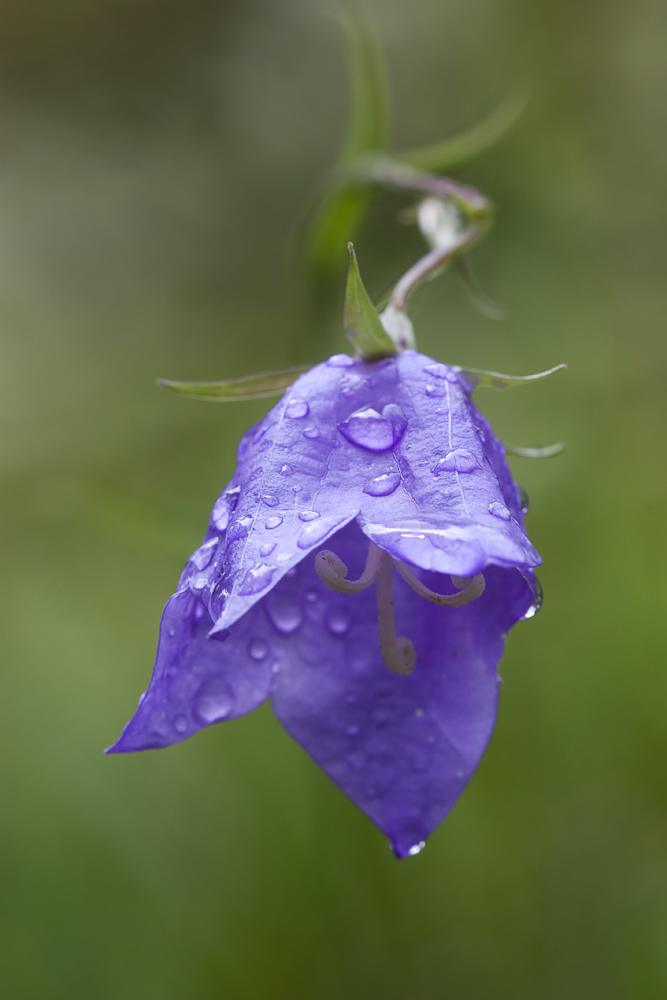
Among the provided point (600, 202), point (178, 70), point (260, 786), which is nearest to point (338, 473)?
point (260, 786)

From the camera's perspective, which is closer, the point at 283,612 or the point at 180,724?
the point at 180,724

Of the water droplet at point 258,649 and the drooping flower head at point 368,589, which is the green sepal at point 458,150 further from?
the water droplet at point 258,649

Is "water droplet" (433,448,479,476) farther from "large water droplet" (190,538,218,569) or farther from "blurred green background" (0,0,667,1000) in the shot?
"blurred green background" (0,0,667,1000)

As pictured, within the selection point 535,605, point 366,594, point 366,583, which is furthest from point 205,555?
point 535,605

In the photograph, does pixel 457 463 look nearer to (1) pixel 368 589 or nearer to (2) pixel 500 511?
(2) pixel 500 511

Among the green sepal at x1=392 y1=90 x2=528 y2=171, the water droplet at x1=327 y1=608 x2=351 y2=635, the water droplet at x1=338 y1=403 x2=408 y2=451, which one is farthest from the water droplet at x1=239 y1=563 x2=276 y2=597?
the green sepal at x1=392 y1=90 x2=528 y2=171

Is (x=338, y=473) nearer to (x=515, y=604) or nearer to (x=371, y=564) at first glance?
(x=371, y=564)
